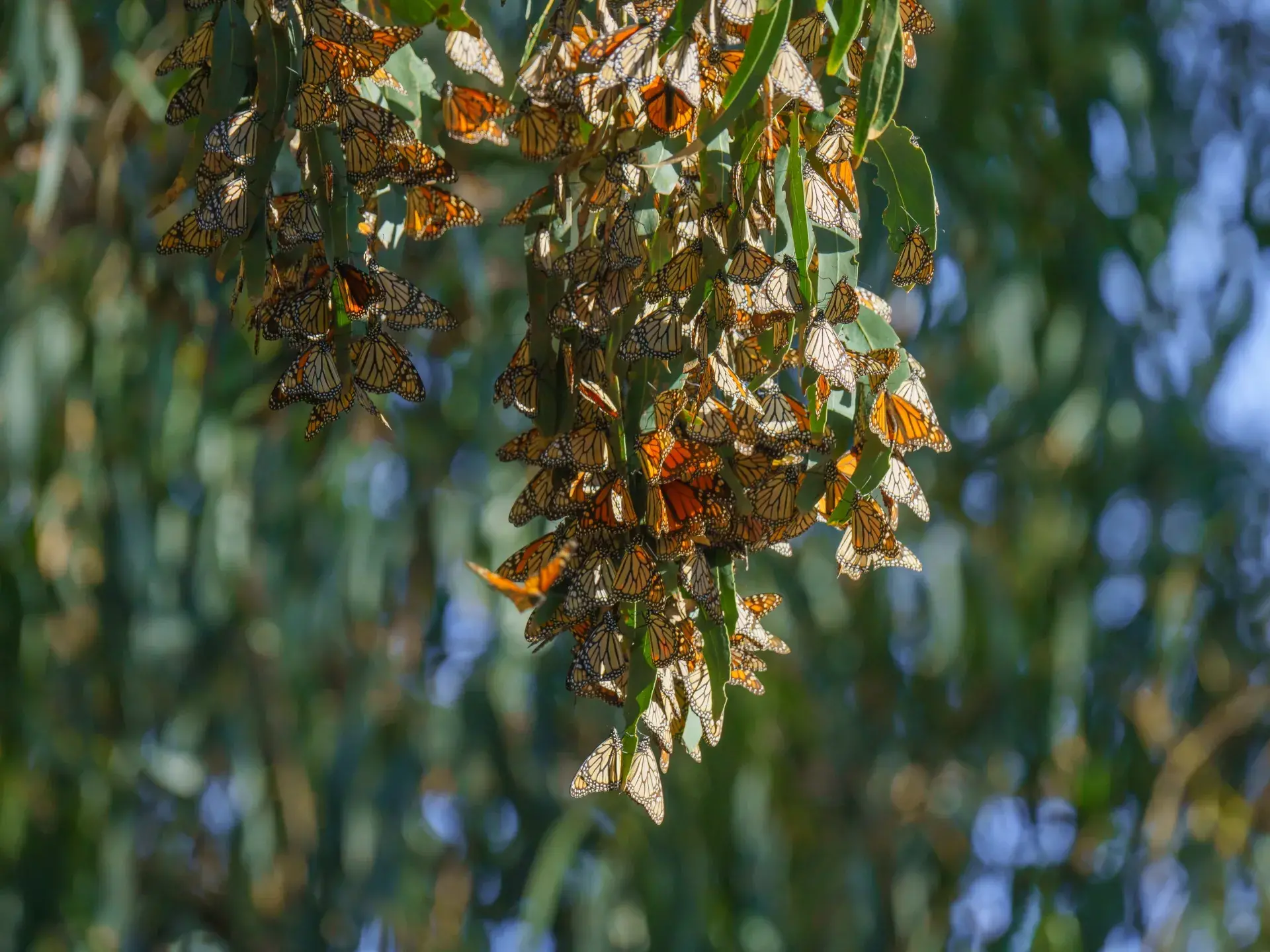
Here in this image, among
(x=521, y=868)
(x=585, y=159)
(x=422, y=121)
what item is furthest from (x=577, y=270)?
(x=521, y=868)

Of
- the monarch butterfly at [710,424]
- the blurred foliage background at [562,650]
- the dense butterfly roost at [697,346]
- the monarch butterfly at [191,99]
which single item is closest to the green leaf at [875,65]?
the dense butterfly roost at [697,346]

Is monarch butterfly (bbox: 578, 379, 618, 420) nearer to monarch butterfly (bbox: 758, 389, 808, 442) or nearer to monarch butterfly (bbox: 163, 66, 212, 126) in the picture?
monarch butterfly (bbox: 758, 389, 808, 442)

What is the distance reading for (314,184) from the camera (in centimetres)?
57

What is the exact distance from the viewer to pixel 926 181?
0.55 meters

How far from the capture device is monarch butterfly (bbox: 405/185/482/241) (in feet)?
1.98

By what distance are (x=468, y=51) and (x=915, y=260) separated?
0.22 m

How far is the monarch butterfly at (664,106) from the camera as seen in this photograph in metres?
0.48

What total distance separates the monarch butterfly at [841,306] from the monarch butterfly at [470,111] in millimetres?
189

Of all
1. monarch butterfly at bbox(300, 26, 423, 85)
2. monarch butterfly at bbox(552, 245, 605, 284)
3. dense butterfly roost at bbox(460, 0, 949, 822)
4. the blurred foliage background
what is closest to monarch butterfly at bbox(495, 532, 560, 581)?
dense butterfly roost at bbox(460, 0, 949, 822)

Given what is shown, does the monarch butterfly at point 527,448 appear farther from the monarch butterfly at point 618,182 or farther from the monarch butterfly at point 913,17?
the monarch butterfly at point 913,17

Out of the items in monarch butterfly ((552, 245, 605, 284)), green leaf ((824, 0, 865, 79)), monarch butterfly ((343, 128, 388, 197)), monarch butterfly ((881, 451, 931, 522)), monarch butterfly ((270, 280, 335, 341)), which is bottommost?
monarch butterfly ((881, 451, 931, 522))

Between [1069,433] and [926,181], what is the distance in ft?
4.26

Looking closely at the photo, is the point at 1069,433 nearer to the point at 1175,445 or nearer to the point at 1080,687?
the point at 1175,445

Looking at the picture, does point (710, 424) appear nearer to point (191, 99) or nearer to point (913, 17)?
point (913, 17)
